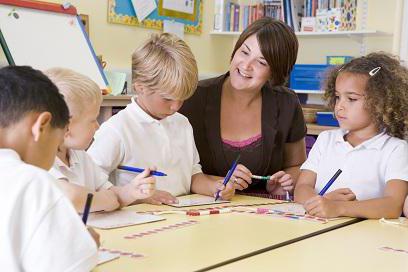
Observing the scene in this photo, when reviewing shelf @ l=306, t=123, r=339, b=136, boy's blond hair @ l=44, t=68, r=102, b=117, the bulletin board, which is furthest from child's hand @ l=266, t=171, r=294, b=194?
the bulletin board

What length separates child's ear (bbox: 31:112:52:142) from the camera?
0.85m

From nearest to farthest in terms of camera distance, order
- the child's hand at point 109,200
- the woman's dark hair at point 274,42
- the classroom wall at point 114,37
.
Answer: the child's hand at point 109,200 < the woman's dark hair at point 274,42 < the classroom wall at point 114,37

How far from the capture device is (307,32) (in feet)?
13.0

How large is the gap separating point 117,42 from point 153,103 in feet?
6.12

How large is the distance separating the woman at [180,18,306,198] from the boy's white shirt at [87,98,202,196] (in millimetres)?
213

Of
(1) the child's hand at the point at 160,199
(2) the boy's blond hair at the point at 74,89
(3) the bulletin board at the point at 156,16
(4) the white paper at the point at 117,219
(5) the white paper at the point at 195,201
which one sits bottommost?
(5) the white paper at the point at 195,201

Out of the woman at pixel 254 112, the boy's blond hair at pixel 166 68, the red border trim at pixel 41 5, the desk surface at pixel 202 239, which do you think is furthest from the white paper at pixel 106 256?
the red border trim at pixel 41 5

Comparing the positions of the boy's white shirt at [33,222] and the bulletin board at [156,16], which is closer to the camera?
the boy's white shirt at [33,222]

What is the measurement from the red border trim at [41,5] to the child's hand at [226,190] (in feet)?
5.06

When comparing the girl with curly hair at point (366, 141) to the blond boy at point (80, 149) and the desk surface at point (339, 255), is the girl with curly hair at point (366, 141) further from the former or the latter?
the blond boy at point (80, 149)

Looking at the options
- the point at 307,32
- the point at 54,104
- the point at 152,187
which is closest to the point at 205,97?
the point at 152,187

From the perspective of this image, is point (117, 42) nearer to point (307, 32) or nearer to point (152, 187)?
point (307, 32)

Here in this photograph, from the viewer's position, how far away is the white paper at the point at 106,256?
3.36 ft

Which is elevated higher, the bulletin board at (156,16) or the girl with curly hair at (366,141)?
the bulletin board at (156,16)
